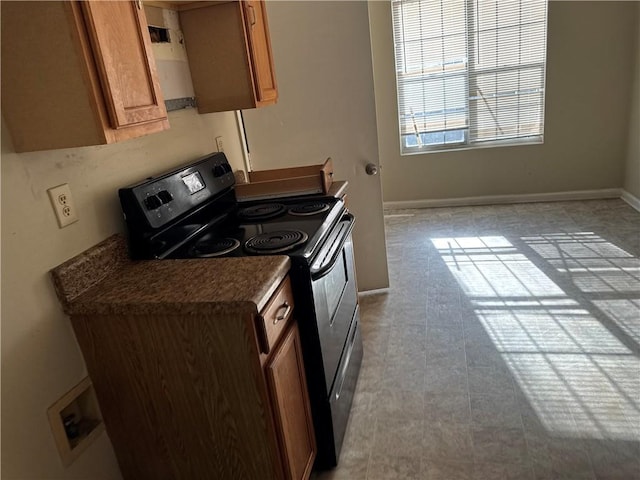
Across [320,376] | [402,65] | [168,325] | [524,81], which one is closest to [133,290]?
[168,325]

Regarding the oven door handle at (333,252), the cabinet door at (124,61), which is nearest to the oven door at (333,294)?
the oven door handle at (333,252)

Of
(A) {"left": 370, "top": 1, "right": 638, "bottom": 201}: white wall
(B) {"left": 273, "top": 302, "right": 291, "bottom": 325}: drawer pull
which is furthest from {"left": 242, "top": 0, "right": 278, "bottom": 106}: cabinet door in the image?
(A) {"left": 370, "top": 1, "right": 638, "bottom": 201}: white wall

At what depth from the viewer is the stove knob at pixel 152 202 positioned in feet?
5.54

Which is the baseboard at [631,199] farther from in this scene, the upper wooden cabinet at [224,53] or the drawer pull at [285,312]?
the drawer pull at [285,312]

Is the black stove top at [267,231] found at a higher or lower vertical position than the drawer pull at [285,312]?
higher

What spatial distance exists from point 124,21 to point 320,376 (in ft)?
4.33

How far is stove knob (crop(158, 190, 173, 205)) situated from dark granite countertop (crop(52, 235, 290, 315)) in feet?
0.75

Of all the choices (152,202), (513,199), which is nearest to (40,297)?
(152,202)

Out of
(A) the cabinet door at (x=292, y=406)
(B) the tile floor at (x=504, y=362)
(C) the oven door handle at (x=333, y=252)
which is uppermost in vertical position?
(C) the oven door handle at (x=333, y=252)

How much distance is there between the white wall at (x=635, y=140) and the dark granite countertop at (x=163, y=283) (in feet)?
14.0

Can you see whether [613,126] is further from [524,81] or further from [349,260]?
[349,260]

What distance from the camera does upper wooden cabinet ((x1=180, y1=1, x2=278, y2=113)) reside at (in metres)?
2.14

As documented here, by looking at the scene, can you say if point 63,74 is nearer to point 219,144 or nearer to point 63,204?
point 63,204

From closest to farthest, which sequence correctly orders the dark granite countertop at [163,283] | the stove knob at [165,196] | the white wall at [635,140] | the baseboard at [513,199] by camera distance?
the dark granite countertop at [163,283] < the stove knob at [165,196] < the white wall at [635,140] < the baseboard at [513,199]
